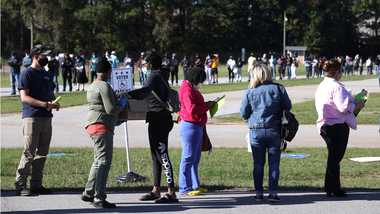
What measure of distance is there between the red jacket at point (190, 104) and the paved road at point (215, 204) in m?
1.05

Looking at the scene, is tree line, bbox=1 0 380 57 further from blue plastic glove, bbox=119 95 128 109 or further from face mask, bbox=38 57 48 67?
blue plastic glove, bbox=119 95 128 109

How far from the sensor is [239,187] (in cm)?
975

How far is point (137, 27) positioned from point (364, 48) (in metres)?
42.3

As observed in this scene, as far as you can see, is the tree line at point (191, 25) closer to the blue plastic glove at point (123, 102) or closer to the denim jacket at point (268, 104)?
the blue plastic glove at point (123, 102)

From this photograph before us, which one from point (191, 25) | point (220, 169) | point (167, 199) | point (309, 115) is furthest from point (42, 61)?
point (191, 25)

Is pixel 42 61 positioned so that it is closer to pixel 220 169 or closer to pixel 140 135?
pixel 220 169

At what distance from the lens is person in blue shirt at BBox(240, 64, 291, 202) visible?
836cm

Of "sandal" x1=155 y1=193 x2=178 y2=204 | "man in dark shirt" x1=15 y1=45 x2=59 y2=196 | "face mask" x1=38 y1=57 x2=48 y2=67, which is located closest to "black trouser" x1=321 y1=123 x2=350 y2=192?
"sandal" x1=155 y1=193 x2=178 y2=204

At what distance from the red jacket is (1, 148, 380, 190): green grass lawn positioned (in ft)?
4.59

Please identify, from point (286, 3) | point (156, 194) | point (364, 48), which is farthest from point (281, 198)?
point (364, 48)

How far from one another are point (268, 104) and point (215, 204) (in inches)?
54.8

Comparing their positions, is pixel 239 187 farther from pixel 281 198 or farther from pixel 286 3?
pixel 286 3

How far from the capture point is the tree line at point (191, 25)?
83438 millimetres

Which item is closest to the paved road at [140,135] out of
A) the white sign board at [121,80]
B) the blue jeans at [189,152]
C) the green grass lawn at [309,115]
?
the green grass lawn at [309,115]
